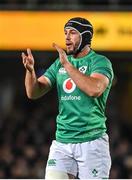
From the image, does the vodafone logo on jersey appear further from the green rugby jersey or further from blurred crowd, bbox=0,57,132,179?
blurred crowd, bbox=0,57,132,179

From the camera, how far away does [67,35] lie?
643 cm

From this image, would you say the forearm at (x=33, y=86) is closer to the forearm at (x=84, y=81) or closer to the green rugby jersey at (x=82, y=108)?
the green rugby jersey at (x=82, y=108)

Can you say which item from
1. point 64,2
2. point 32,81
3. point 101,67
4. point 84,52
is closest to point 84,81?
point 101,67

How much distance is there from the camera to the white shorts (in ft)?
20.8

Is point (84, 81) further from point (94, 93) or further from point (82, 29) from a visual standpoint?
point (82, 29)

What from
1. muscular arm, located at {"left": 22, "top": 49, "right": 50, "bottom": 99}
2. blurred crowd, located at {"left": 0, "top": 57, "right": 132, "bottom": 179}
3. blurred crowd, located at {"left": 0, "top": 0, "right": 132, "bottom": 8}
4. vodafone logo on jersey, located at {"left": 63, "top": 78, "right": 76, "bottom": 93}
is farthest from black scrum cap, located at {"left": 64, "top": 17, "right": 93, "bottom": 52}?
blurred crowd, located at {"left": 0, "top": 0, "right": 132, "bottom": 8}

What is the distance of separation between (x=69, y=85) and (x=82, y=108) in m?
0.24

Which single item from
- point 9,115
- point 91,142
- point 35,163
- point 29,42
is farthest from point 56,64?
point 9,115

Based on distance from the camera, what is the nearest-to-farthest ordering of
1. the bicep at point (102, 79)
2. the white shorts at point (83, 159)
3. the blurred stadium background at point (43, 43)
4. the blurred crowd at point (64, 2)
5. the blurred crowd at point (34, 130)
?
the bicep at point (102, 79) → the white shorts at point (83, 159) → the blurred crowd at point (34, 130) → the blurred stadium background at point (43, 43) → the blurred crowd at point (64, 2)

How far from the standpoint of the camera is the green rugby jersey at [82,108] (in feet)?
20.9

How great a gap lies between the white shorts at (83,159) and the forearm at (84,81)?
0.49 meters

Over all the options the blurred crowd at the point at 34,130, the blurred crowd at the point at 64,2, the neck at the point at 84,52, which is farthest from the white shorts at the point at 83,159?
the blurred crowd at the point at 64,2

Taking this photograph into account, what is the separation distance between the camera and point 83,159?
20.9 feet

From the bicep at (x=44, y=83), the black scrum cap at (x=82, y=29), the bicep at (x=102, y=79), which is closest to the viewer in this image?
the bicep at (x=102, y=79)
